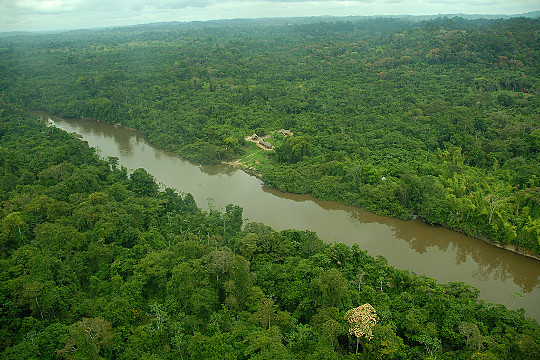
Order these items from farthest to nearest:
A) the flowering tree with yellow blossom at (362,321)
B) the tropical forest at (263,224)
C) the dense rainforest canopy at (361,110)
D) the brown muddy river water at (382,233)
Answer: the dense rainforest canopy at (361,110)
the brown muddy river water at (382,233)
the tropical forest at (263,224)
the flowering tree with yellow blossom at (362,321)

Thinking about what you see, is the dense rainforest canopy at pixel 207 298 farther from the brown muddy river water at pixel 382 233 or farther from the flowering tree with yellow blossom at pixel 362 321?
the brown muddy river water at pixel 382 233

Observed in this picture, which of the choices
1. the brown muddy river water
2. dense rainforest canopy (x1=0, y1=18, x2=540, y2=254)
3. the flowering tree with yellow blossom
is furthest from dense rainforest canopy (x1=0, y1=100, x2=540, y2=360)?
dense rainforest canopy (x1=0, y1=18, x2=540, y2=254)

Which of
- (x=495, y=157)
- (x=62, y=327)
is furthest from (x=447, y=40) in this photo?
(x=62, y=327)

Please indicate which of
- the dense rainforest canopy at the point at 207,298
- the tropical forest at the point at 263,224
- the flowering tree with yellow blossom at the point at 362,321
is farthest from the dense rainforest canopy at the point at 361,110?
the flowering tree with yellow blossom at the point at 362,321

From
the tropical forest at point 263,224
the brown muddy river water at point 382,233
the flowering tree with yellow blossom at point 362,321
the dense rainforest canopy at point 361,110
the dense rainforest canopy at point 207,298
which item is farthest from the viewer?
the dense rainforest canopy at point 361,110

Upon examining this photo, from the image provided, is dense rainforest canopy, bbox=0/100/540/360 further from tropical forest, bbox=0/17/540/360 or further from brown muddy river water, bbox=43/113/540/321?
brown muddy river water, bbox=43/113/540/321

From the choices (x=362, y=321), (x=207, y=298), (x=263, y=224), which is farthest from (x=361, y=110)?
(x=207, y=298)
